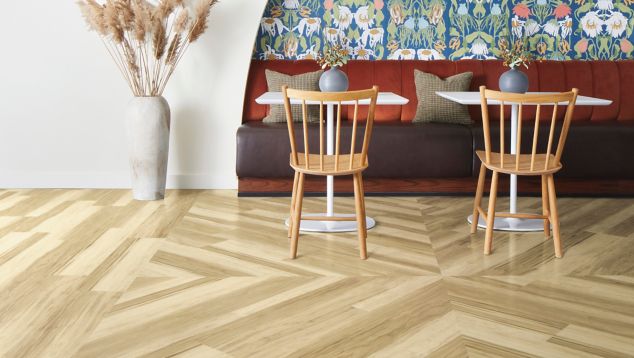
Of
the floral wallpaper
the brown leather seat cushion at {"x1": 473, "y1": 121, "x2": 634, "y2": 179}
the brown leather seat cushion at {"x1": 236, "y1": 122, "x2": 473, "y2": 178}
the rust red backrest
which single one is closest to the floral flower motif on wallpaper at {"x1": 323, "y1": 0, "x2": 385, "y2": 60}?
the floral wallpaper

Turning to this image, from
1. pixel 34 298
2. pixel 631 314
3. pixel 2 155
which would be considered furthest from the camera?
pixel 2 155

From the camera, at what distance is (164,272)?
10.3 feet

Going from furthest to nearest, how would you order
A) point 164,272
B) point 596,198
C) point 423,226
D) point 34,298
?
point 596,198 < point 423,226 < point 164,272 < point 34,298

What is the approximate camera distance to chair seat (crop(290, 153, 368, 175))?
3.32m

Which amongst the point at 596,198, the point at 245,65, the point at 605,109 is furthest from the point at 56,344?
the point at 605,109

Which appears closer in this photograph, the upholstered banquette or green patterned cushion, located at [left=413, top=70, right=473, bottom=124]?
the upholstered banquette

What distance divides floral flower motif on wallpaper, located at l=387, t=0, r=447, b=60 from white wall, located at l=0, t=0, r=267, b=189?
1.06 m

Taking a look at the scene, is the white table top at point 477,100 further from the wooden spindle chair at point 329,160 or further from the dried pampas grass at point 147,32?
the dried pampas grass at point 147,32

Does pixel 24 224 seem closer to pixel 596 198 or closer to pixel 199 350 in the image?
pixel 199 350

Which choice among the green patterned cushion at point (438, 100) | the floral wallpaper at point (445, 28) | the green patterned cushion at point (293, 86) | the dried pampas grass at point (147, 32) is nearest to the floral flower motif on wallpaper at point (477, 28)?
the floral wallpaper at point (445, 28)

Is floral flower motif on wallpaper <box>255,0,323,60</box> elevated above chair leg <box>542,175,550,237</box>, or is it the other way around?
floral flower motif on wallpaper <box>255,0,323,60</box>

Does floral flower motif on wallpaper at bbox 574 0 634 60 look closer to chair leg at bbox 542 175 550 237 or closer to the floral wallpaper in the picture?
the floral wallpaper

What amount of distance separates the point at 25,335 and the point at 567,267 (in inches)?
87.4

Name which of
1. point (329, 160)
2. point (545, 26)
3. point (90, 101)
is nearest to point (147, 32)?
point (90, 101)
